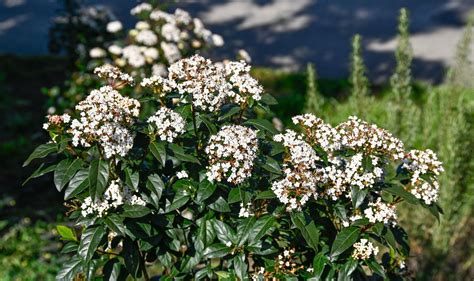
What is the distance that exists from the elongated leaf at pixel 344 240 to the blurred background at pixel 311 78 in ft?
2.40

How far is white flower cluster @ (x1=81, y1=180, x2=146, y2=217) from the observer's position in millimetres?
2498

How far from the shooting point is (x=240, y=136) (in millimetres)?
2416

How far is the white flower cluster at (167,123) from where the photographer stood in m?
2.50

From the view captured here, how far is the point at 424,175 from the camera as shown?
105 inches

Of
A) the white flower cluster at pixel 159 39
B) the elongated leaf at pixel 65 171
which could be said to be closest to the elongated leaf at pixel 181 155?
the elongated leaf at pixel 65 171

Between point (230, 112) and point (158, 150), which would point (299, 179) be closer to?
point (230, 112)

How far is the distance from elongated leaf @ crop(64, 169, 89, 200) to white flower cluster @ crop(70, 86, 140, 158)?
0.11 m

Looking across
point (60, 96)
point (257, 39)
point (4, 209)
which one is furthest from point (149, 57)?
point (257, 39)

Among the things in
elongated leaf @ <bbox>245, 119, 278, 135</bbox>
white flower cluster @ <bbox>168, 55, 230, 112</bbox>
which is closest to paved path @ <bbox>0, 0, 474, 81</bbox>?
elongated leaf @ <bbox>245, 119, 278, 135</bbox>

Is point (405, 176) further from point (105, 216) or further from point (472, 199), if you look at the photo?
point (472, 199)

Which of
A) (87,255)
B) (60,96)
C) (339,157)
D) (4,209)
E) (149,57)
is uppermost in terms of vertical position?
(339,157)

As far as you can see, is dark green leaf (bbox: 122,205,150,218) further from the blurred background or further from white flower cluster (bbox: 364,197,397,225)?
the blurred background

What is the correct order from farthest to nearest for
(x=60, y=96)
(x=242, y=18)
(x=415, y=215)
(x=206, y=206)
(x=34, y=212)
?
(x=242, y=18), (x=60, y=96), (x=34, y=212), (x=415, y=215), (x=206, y=206)

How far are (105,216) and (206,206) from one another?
38cm
